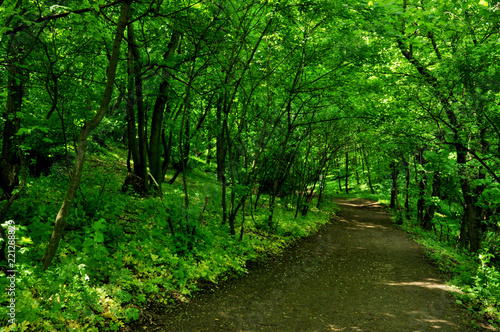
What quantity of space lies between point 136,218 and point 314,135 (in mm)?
8925

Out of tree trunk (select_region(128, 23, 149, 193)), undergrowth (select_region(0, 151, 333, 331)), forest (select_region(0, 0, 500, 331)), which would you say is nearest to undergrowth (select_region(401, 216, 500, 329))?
forest (select_region(0, 0, 500, 331))

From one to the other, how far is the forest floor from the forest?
1.37 feet

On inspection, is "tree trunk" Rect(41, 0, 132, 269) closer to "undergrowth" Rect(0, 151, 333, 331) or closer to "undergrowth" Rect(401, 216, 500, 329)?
"undergrowth" Rect(0, 151, 333, 331)

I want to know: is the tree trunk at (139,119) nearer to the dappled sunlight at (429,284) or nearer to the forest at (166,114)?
the forest at (166,114)

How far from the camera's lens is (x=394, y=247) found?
1138 centimetres

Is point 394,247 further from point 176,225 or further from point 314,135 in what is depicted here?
point 176,225

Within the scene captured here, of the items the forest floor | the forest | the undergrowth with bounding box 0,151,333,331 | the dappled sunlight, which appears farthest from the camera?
the dappled sunlight

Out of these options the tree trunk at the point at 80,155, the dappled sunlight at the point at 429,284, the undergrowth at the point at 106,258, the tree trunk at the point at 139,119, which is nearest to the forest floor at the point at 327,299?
the dappled sunlight at the point at 429,284

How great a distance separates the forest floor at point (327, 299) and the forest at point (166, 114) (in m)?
0.42

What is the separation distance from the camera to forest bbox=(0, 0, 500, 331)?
13.1 ft

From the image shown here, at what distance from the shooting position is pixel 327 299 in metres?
6.09

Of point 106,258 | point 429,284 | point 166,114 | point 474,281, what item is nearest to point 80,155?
point 106,258

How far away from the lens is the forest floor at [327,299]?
4.77 metres

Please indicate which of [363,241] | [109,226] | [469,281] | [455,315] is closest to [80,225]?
[109,226]
